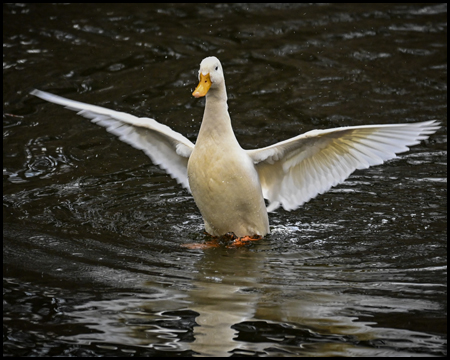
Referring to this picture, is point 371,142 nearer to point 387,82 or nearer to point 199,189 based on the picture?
point 199,189

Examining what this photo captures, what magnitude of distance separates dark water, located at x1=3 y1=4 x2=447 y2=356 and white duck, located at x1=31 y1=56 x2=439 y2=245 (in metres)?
0.37

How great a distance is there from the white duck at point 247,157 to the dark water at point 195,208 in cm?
37

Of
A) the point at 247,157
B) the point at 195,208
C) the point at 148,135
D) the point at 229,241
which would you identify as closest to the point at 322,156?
the point at 247,157

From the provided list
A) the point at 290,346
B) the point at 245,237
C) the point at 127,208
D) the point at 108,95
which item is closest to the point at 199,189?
the point at 245,237

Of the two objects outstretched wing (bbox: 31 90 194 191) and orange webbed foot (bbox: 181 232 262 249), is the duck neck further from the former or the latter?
orange webbed foot (bbox: 181 232 262 249)

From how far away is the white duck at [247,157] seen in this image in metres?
6.54

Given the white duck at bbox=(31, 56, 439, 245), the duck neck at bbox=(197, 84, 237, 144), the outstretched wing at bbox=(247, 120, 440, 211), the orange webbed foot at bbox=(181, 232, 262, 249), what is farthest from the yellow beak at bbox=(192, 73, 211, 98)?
the orange webbed foot at bbox=(181, 232, 262, 249)

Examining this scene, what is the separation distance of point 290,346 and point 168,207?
Answer: 11.5 feet

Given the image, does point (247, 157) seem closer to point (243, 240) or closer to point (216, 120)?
point (216, 120)

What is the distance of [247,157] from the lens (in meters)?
6.91

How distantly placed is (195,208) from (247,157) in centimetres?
131

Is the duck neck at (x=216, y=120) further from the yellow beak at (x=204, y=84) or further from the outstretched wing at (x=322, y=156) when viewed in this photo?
the outstretched wing at (x=322, y=156)

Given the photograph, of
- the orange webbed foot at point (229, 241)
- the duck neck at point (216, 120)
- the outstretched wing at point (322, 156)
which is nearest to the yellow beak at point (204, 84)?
the duck neck at point (216, 120)

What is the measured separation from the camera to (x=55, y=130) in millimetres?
10023
